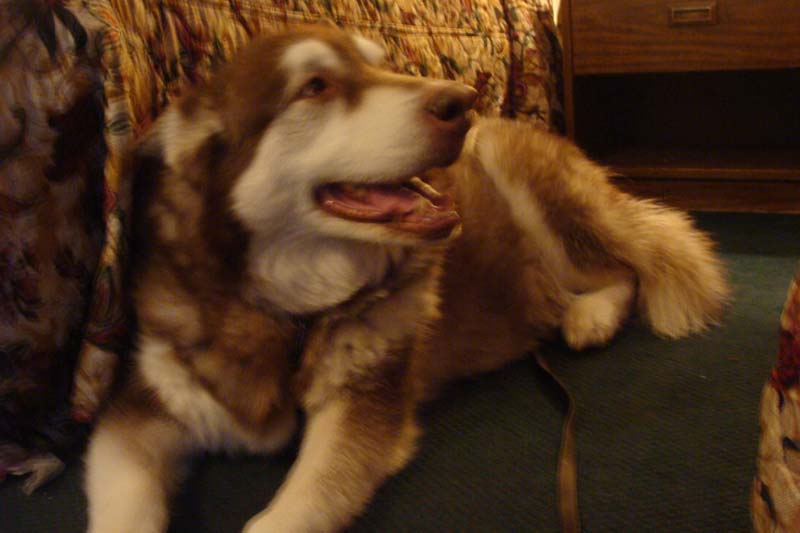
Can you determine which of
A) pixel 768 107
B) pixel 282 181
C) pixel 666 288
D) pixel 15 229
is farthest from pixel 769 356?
pixel 768 107

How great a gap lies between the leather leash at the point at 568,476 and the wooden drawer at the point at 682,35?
1424 mm

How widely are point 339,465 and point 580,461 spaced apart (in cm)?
38

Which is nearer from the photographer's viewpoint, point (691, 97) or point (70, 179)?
point (70, 179)

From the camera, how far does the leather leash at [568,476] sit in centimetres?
91

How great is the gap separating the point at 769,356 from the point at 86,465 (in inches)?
47.7

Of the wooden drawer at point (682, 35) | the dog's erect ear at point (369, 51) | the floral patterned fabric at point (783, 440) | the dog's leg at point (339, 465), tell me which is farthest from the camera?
the wooden drawer at point (682, 35)

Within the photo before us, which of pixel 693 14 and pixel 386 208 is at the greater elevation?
pixel 693 14

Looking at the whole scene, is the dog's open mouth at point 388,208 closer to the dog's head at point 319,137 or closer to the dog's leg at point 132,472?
the dog's head at point 319,137

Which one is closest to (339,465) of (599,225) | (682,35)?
(599,225)

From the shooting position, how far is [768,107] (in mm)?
2645

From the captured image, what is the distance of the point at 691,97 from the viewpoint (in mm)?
2764

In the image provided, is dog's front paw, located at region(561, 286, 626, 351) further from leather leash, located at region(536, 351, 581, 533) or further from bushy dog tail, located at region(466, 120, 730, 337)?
leather leash, located at region(536, 351, 581, 533)

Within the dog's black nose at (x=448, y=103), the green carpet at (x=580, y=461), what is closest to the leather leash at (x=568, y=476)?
the green carpet at (x=580, y=461)

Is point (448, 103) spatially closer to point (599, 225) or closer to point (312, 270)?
point (312, 270)
